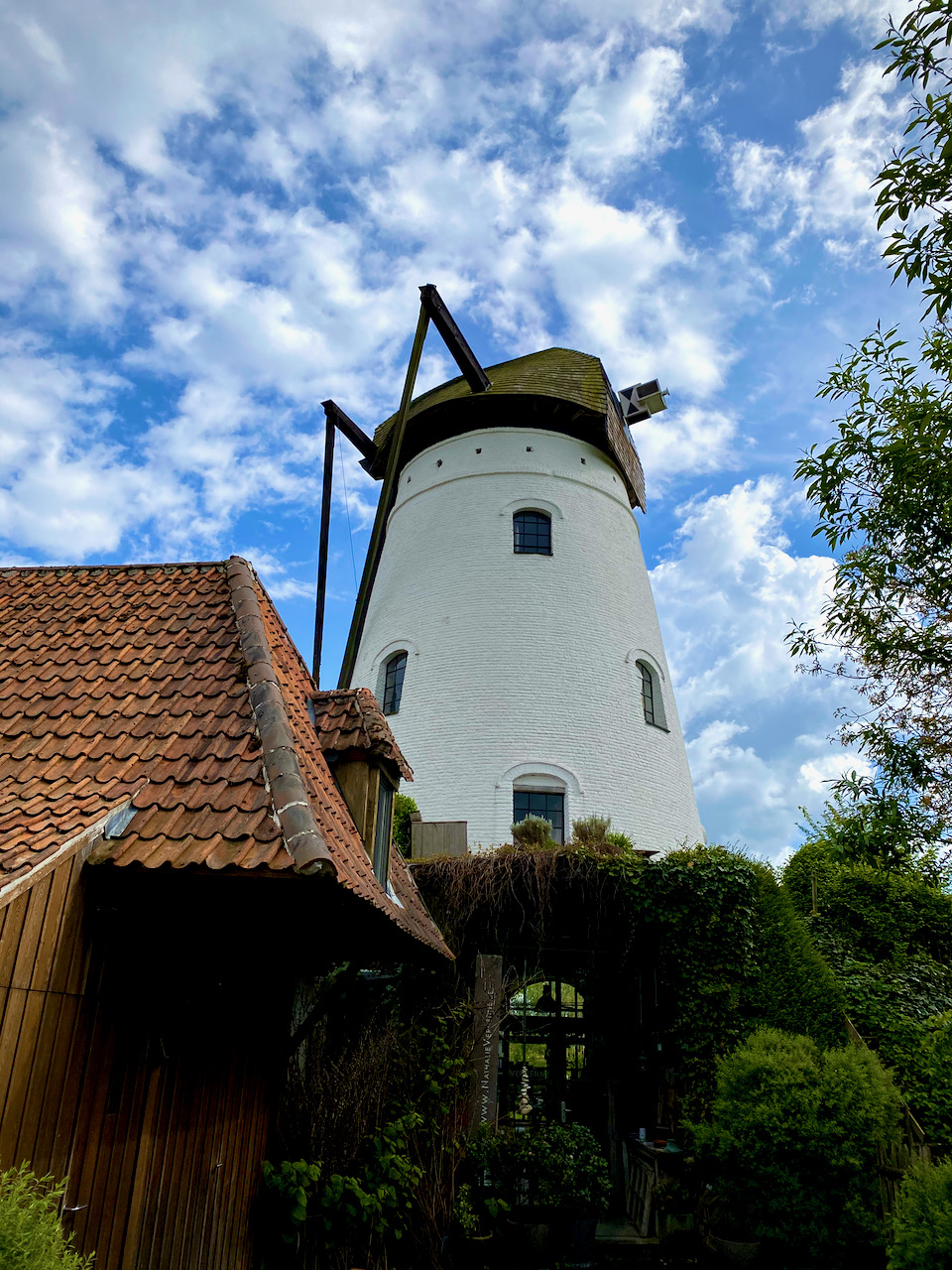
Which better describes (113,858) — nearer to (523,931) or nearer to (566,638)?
(523,931)

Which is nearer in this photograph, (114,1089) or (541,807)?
(114,1089)

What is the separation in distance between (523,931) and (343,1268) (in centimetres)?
492

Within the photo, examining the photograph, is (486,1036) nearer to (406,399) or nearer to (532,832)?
(532,832)

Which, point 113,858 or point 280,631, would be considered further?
point 280,631

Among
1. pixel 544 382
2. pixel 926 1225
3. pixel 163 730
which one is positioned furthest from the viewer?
pixel 544 382

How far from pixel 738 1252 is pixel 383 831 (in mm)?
4600

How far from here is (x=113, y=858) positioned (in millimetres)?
3654

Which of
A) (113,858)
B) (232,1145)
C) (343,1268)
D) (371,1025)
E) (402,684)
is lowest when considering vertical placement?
(343,1268)

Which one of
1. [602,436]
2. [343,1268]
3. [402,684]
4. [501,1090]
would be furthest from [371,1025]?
[602,436]

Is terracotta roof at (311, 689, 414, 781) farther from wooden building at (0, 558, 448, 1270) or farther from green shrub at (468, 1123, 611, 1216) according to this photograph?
green shrub at (468, 1123, 611, 1216)

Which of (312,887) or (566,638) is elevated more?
(566,638)

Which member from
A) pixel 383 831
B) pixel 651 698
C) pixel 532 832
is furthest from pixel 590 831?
pixel 383 831

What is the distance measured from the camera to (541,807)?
13227 millimetres

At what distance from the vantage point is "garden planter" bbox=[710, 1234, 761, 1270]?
6855 mm
